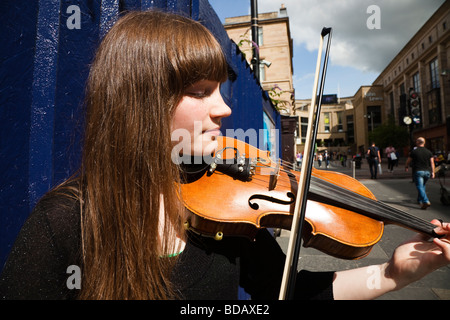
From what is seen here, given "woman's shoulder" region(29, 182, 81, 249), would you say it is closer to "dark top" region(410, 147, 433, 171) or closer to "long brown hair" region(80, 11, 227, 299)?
"long brown hair" region(80, 11, 227, 299)

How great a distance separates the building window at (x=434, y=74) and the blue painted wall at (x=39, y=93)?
3758cm

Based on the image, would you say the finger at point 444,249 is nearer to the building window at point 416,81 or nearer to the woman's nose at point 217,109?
the woman's nose at point 217,109

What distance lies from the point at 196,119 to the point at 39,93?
0.69m

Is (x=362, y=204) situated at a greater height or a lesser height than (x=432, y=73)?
lesser

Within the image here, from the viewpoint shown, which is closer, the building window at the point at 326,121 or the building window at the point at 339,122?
the building window at the point at 339,122

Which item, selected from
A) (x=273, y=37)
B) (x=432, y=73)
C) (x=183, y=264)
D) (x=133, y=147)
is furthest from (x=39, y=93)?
(x=432, y=73)

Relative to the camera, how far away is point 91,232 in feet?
2.32

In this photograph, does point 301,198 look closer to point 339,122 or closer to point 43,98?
point 43,98

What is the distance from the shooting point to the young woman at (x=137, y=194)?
671 millimetres

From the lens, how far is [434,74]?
29406 mm

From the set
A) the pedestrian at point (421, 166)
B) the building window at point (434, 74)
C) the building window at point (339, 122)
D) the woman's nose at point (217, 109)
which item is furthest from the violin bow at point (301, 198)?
the building window at point (339, 122)

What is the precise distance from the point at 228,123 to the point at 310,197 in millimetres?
1354

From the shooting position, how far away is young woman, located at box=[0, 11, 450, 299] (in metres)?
0.67

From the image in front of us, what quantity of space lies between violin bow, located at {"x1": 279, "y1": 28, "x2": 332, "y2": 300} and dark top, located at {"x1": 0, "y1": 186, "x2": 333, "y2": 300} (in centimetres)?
25
